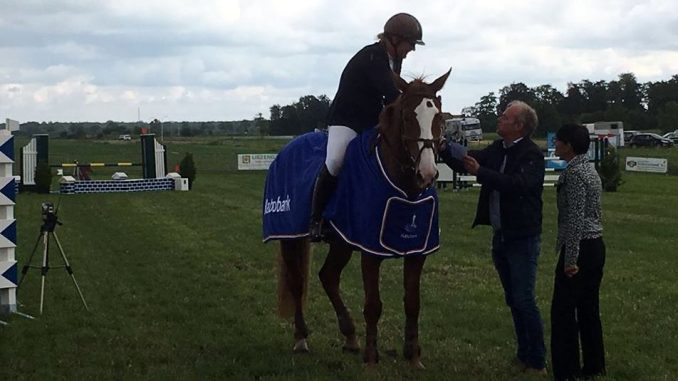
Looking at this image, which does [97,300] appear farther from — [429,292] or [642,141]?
[642,141]

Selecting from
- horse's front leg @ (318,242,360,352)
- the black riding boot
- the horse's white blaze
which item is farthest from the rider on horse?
the horse's white blaze

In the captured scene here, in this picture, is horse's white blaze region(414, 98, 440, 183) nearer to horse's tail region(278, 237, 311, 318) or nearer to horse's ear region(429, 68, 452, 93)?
horse's ear region(429, 68, 452, 93)

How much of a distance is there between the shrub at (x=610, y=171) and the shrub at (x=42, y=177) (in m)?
18.1

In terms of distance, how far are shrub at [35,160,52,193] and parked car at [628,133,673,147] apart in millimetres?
52294

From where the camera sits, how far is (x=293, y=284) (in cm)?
755

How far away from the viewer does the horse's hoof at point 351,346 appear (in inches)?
272

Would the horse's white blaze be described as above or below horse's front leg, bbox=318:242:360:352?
above

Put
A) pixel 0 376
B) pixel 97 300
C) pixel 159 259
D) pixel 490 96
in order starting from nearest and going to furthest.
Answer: pixel 0 376
pixel 97 300
pixel 159 259
pixel 490 96

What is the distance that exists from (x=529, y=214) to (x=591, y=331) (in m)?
0.96

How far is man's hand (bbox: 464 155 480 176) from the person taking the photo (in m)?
5.98

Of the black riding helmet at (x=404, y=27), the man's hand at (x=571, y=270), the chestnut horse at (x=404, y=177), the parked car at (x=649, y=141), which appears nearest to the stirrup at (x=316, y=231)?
the chestnut horse at (x=404, y=177)

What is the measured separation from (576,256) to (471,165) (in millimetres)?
1005

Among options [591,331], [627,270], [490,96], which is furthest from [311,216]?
[490,96]

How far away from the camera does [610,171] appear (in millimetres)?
26719
